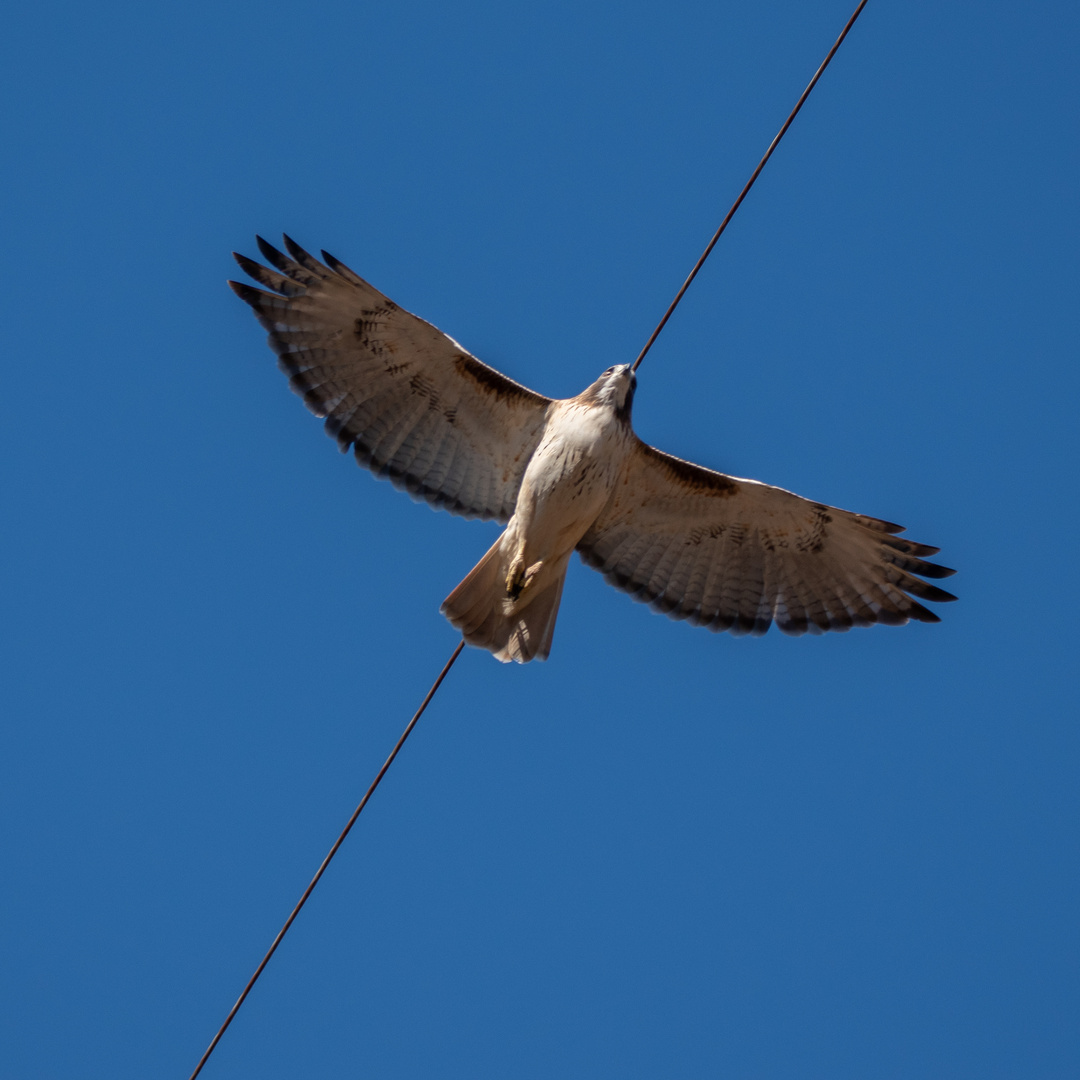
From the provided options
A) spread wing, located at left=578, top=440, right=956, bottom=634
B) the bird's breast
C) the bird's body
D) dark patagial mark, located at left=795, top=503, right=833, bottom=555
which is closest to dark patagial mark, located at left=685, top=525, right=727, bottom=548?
spread wing, located at left=578, top=440, right=956, bottom=634

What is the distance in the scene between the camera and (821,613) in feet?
A: 27.2

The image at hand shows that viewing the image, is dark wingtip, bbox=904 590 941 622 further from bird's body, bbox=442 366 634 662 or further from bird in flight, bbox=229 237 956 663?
bird's body, bbox=442 366 634 662

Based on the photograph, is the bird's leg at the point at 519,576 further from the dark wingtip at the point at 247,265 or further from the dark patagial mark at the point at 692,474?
the dark wingtip at the point at 247,265

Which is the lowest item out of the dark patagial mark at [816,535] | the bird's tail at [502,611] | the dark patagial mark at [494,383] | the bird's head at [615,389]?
the bird's tail at [502,611]

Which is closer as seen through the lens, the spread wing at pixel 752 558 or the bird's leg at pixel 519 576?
the bird's leg at pixel 519 576

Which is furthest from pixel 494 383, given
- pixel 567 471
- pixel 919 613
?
pixel 919 613

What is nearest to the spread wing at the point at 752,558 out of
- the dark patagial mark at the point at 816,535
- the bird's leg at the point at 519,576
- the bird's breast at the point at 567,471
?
the dark patagial mark at the point at 816,535

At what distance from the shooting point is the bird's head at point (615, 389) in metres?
7.10

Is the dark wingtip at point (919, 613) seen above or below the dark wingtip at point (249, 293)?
above

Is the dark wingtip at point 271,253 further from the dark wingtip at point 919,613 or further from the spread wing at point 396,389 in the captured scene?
the dark wingtip at point 919,613

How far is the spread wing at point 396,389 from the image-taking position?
24.8ft

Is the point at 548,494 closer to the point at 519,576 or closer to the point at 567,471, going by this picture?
the point at 567,471

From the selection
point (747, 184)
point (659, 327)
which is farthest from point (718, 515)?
point (747, 184)

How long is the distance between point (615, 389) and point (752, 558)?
1768 millimetres
